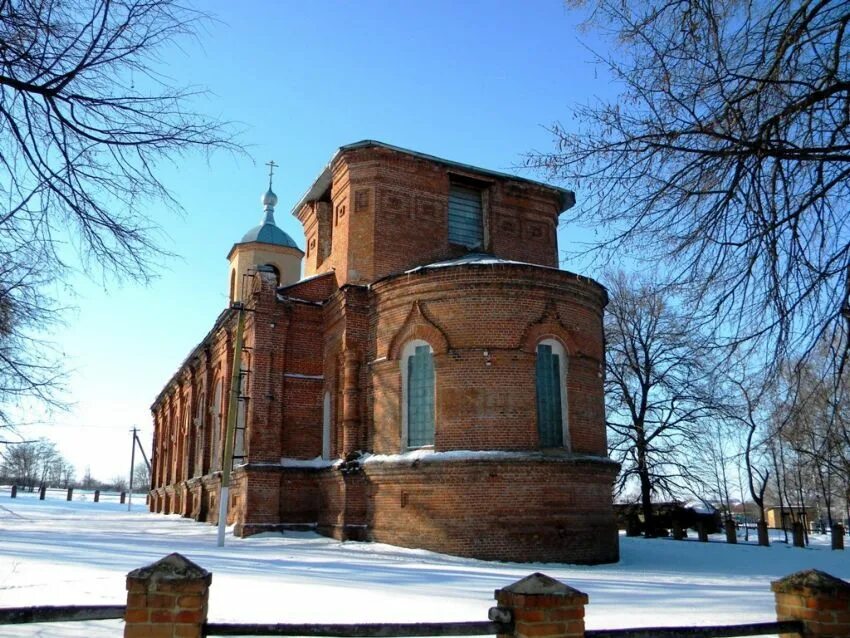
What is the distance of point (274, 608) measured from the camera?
24.9ft

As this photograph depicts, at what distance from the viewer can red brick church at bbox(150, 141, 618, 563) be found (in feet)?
Result: 51.1

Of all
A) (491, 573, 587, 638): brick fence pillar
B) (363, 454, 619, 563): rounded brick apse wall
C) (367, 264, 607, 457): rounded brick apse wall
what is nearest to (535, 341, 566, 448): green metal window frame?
(367, 264, 607, 457): rounded brick apse wall

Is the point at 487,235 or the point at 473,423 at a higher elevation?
the point at 487,235

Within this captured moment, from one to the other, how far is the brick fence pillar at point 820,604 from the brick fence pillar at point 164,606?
3899 mm

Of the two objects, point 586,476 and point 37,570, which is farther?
point 586,476

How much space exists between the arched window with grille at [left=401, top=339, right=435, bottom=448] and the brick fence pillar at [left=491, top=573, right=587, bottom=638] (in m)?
12.4

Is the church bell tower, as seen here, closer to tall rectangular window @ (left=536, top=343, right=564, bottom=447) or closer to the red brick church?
the red brick church

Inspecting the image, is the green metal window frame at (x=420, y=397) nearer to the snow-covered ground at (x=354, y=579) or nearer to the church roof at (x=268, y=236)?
the snow-covered ground at (x=354, y=579)

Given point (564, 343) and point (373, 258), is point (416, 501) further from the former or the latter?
point (373, 258)

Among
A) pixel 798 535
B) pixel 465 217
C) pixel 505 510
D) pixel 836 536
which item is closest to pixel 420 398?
pixel 505 510

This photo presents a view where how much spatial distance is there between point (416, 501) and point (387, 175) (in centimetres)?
918

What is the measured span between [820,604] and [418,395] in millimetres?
12445

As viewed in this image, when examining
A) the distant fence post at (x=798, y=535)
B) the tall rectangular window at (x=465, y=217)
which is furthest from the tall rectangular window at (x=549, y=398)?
the distant fence post at (x=798, y=535)

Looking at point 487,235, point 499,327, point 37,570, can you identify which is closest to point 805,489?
point 487,235
